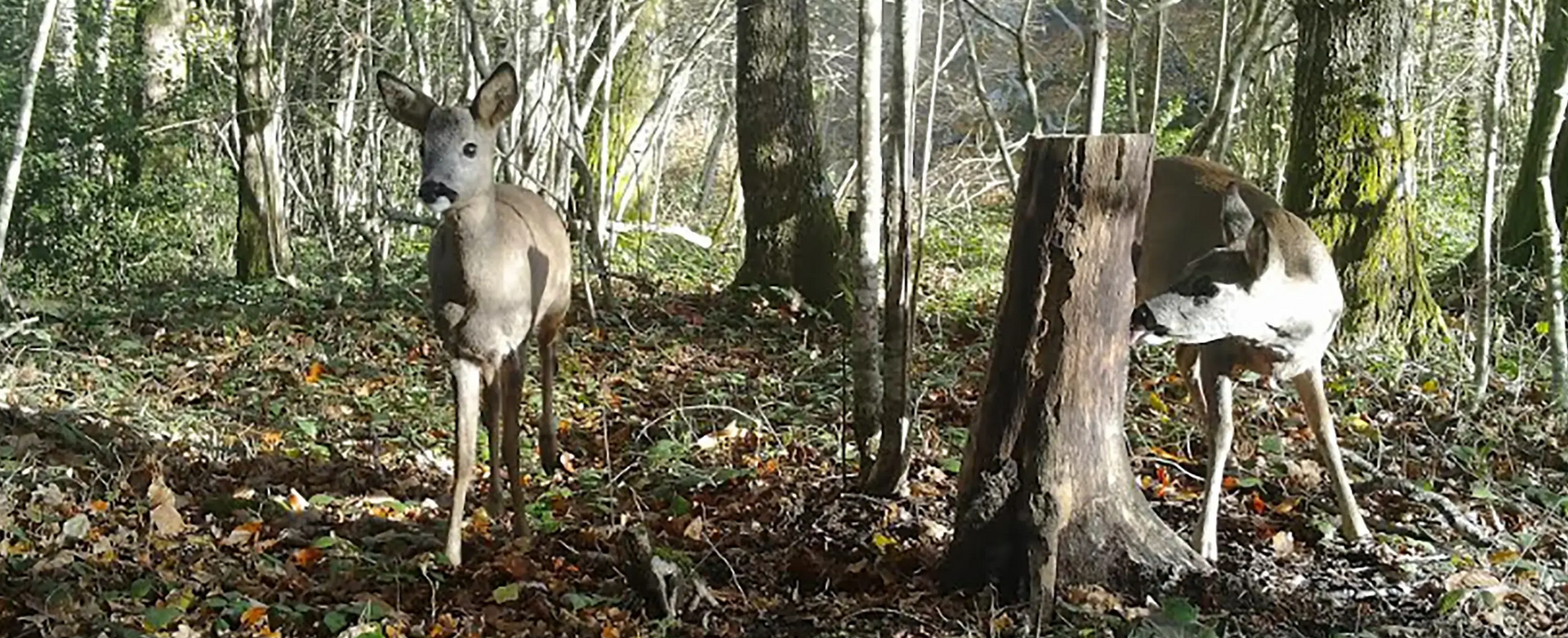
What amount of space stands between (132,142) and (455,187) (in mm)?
8922

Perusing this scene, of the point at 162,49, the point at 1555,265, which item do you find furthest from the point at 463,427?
the point at 162,49

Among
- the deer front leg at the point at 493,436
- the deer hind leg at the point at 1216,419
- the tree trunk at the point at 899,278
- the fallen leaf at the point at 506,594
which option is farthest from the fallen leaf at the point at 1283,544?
the deer front leg at the point at 493,436

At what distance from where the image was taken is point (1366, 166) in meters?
7.79

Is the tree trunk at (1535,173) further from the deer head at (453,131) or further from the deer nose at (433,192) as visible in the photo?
the deer nose at (433,192)

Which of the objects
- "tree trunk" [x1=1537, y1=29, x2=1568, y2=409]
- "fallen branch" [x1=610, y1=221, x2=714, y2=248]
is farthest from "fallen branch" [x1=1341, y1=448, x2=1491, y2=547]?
"fallen branch" [x1=610, y1=221, x2=714, y2=248]

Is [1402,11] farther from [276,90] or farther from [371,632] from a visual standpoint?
[276,90]

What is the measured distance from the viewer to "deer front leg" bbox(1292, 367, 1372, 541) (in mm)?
5191

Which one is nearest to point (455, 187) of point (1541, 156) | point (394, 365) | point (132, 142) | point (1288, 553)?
point (1288, 553)

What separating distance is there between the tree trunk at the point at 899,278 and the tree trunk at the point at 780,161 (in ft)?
14.8

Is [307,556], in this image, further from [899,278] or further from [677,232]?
[677,232]

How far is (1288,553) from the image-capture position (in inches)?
200

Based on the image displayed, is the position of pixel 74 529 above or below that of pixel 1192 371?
below

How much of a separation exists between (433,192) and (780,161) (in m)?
5.47

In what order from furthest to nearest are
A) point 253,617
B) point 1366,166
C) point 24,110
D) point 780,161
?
point 780,161, point 1366,166, point 24,110, point 253,617
